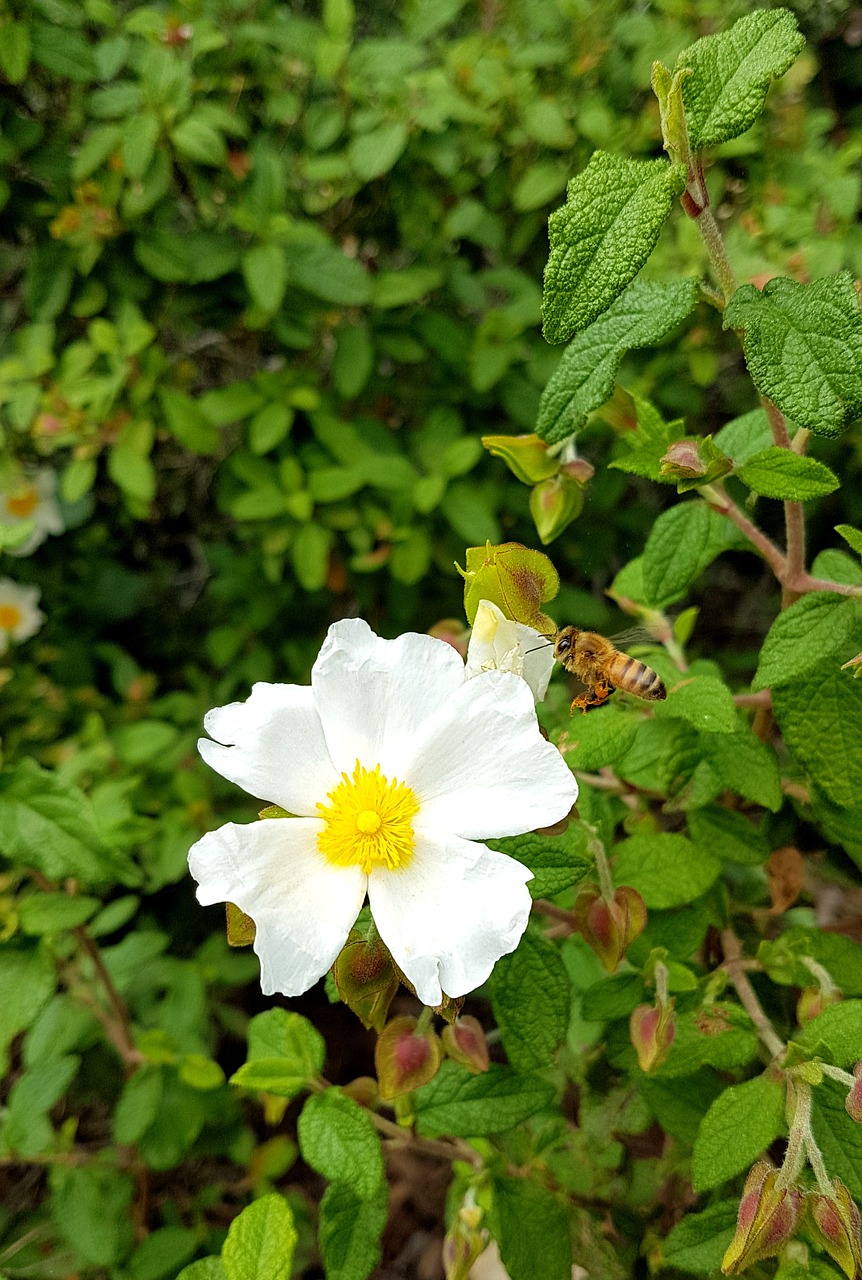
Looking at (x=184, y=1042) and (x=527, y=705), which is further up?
(x=527, y=705)

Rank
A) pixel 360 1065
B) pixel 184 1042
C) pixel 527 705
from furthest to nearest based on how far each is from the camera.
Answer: pixel 360 1065 < pixel 184 1042 < pixel 527 705

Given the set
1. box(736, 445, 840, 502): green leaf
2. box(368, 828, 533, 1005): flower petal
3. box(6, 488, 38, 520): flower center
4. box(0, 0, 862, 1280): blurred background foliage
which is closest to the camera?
box(368, 828, 533, 1005): flower petal

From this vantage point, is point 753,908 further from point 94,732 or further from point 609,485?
point 94,732

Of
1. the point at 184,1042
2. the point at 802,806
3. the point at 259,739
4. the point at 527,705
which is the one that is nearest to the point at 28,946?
the point at 184,1042

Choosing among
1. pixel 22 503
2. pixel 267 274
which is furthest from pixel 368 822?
pixel 22 503

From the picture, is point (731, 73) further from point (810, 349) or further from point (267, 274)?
point (267, 274)

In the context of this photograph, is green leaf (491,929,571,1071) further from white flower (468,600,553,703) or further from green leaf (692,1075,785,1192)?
white flower (468,600,553,703)

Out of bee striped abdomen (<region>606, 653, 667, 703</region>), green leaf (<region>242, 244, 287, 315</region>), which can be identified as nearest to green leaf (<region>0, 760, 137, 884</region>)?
bee striped abdomen (<region>606, 653, 667, 703</region>)
